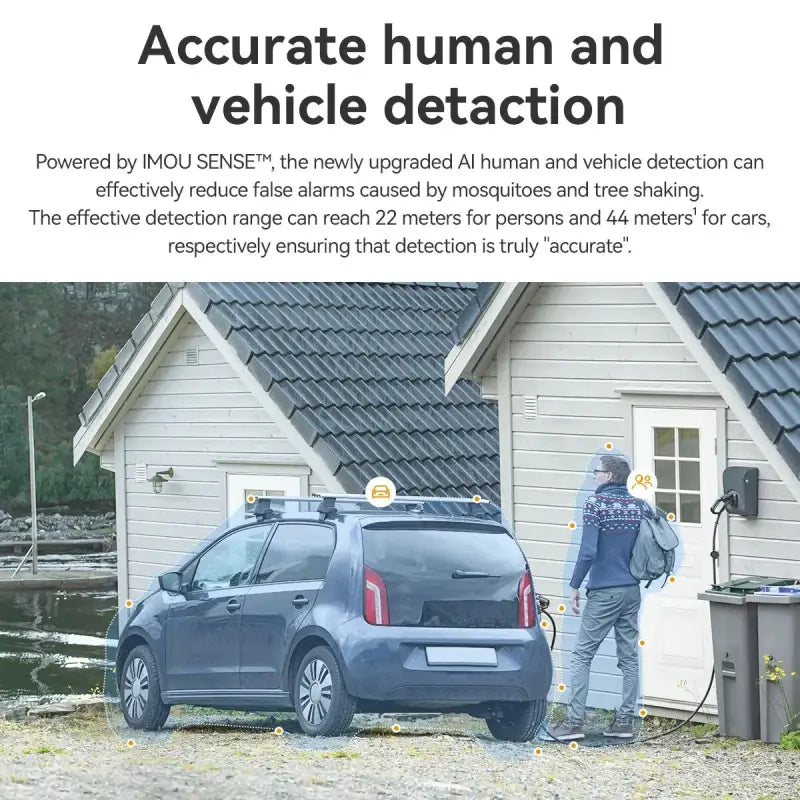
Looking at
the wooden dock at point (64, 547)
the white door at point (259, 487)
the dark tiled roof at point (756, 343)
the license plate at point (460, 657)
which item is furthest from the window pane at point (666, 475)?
the wooden dock at point (64, 547)

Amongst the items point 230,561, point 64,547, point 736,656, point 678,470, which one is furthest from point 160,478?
point 64,547

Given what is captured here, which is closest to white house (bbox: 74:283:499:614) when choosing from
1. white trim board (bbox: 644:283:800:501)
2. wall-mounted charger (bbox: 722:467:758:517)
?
white trim board (bbox: 644:283:800:501)

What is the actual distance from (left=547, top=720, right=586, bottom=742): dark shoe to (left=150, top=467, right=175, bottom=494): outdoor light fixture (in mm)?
8547

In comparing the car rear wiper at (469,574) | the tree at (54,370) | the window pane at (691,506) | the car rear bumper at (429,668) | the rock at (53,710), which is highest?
the tree at (54,370)

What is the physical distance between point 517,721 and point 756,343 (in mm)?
4533

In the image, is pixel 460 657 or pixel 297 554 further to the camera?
pixel 297 554

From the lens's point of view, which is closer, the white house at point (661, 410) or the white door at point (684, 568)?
the white house at point (661, 410)

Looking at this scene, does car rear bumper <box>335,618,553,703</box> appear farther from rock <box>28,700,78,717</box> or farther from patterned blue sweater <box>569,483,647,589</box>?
rock <box>28,700,78,717</box>

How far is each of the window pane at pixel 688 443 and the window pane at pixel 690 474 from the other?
6 centimetres

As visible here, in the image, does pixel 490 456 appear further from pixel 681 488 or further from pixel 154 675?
pixel 154 675

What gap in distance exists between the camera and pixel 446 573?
7.93m

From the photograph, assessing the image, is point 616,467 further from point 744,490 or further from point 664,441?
point 664,441

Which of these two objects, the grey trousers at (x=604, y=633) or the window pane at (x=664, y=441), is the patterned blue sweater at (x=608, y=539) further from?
the window pane at (x=664, y=441)

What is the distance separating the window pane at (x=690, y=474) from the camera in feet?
39.6
